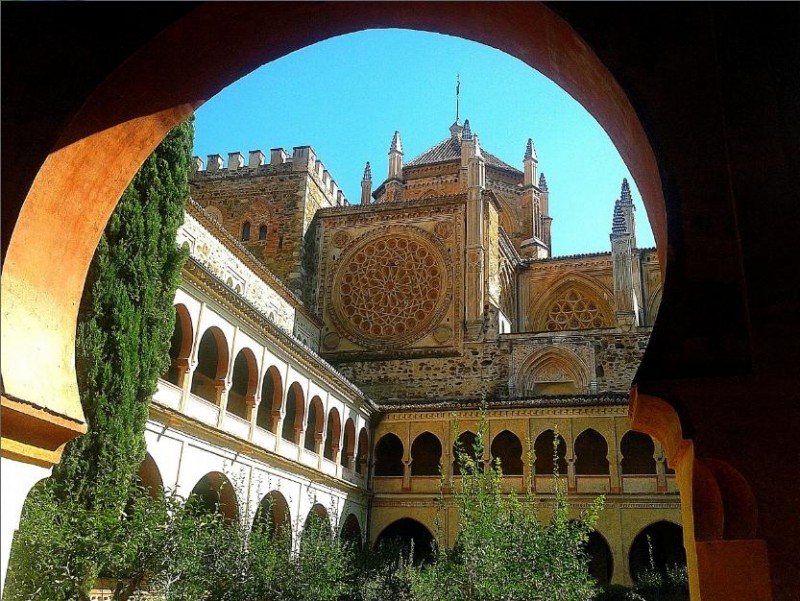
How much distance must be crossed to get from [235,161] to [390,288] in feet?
25.0

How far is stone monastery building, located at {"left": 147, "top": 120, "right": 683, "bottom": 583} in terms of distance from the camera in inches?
704

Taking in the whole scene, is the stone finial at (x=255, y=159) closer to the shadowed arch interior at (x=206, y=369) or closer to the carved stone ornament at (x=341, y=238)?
the carved stone ornament at (x=341, y=238)

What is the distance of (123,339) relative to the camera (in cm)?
1180

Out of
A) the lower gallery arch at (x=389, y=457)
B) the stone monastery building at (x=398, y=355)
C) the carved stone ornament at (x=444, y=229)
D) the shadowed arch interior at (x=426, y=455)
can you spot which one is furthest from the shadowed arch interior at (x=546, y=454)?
the carved stone ornament at (x=444, y=229)

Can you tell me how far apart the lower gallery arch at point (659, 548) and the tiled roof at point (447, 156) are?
1841cm

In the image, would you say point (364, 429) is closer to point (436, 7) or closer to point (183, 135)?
point (183, 135)

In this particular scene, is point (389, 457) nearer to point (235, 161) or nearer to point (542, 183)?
point (235, 161)

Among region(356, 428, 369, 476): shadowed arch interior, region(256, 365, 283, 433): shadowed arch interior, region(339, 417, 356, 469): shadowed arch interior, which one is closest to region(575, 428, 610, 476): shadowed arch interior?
region(356, 428, 369, 476): shadowed arch interior

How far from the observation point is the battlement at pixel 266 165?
27797 mm

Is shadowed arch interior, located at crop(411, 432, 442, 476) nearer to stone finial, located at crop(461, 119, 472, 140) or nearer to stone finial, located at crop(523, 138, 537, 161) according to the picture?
stone finial, located at crop(461, 119, 472, 140)

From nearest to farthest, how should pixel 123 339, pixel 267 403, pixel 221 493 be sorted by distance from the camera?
1. pixel 123 339
2. pixel 221 493
3. pixel 267 403

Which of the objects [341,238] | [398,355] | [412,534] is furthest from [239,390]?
[341,238]

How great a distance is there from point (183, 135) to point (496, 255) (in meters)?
15.7

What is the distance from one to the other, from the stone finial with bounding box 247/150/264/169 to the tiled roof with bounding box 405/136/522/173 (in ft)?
28.4
